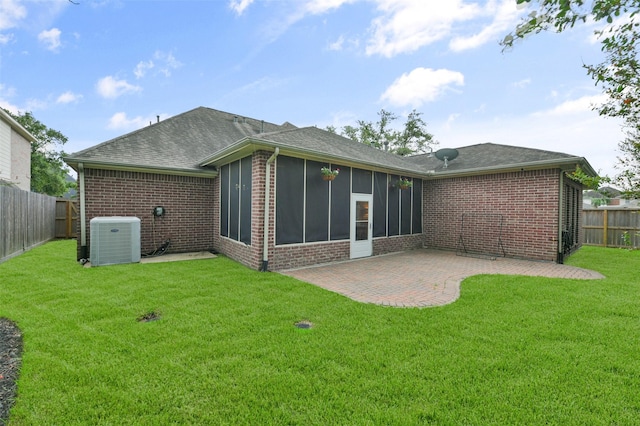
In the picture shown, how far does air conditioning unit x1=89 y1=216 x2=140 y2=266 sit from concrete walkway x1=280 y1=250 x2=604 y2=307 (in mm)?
3833

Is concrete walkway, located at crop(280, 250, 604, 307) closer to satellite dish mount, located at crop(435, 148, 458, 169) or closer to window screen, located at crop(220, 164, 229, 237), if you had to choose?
window screen, located at crop(220, 164, 229, 237)

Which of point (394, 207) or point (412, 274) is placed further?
point (394, 207)

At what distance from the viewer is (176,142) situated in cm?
950

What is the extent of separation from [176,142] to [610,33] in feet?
33.0

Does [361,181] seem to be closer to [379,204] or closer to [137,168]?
[379,204]

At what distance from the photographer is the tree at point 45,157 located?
2188 cm

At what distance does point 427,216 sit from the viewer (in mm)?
10367

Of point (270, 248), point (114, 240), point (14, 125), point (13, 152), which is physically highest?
point (14, 125)

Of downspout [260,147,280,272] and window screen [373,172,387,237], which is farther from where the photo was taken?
window screen [373,172,387,237]

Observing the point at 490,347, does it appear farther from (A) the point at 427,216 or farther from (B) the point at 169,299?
(A) the point at 427,216

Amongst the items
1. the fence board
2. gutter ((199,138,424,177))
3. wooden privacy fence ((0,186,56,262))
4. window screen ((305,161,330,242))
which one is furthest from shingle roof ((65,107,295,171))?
the fence board

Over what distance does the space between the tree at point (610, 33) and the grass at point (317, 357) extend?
5.54 ft

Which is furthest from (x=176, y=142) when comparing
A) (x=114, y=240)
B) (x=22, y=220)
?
→ (x=22, y=220)

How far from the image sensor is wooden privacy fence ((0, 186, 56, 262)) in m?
7.06
